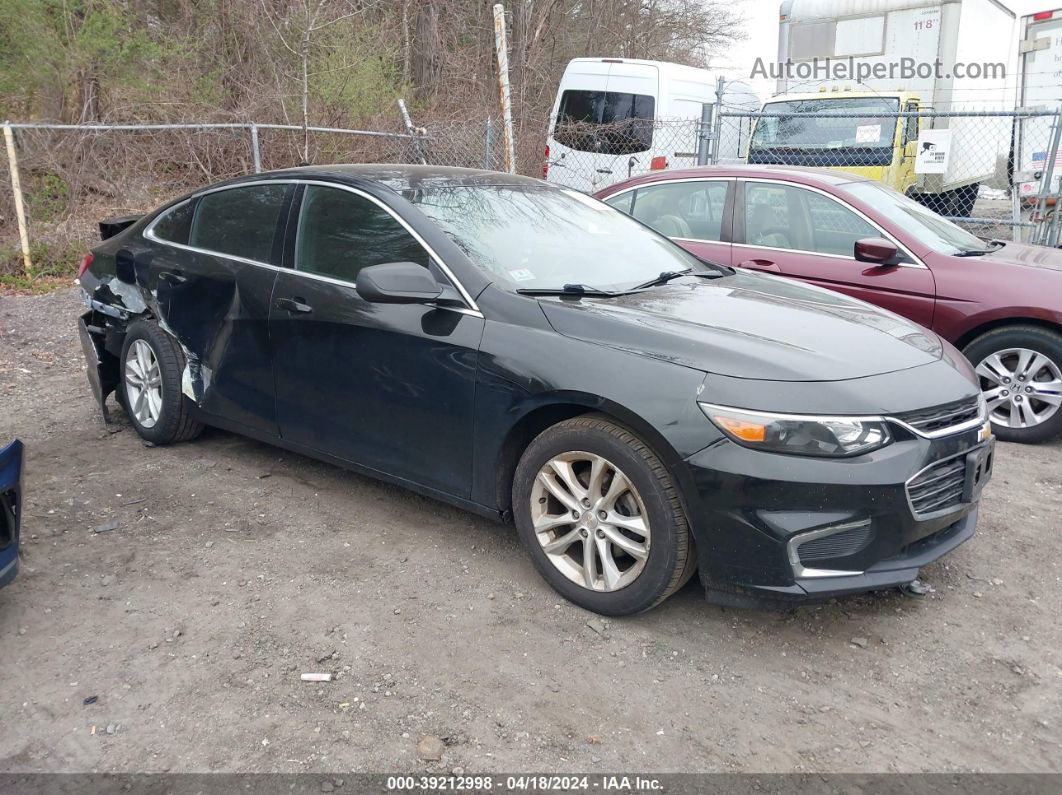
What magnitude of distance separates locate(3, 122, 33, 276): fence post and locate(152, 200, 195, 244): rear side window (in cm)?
526

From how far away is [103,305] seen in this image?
5.23 meters

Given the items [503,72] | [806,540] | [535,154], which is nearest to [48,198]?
[503,72]

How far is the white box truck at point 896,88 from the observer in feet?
38.5

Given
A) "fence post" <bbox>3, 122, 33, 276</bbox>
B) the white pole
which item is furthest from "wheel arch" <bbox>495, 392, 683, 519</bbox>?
"fence post" <bbox>3, 122, 33, 276</bbox>

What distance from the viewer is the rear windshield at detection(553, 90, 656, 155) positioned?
12.1m

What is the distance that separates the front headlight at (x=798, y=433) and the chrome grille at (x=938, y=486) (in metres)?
0.23

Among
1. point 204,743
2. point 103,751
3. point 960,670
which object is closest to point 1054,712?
point 960,670

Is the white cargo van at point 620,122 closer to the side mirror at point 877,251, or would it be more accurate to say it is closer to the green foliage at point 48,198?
the green foliage at point 48,198

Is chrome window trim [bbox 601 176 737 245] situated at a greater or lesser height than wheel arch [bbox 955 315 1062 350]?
greater

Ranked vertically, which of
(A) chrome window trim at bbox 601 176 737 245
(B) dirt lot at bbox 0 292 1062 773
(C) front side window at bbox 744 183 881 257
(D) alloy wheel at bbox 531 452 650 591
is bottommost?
(B) dirt lot at bbox 0 292 1062 773

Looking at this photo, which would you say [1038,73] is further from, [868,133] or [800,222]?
[800,222]

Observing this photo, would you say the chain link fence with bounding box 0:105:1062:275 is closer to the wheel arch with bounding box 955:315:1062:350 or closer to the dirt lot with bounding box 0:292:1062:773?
the wheel arch with bounding box 955:315:1062:350

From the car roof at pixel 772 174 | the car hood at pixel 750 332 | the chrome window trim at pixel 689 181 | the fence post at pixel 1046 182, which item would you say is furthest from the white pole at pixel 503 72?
the car hood at pixel 750 332

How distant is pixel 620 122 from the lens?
40.3ft
